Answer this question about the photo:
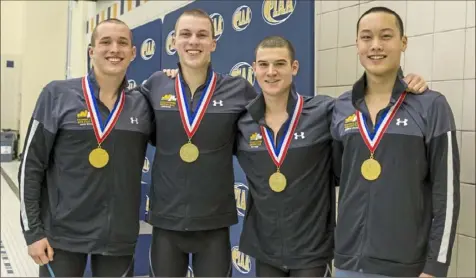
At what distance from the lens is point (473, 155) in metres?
2.30

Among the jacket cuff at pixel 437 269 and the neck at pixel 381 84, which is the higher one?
the neck at pixel 381 84

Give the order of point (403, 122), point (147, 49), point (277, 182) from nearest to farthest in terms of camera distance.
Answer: point (403, 122)
point (277, 182)
point (147, 49)

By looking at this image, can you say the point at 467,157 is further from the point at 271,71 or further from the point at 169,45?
the point at 169,45

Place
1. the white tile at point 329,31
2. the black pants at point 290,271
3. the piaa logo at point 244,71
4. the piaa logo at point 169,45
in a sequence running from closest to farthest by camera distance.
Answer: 1. the black pants at point 290,271
2. the white tile at point 329,31
3. the piaa logo at point 244,71
4. the piaa logo at point 169,45

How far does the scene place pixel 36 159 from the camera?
89.0 inches

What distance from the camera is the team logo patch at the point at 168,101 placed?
244 cm

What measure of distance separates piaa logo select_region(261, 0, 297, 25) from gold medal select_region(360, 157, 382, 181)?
1461mm

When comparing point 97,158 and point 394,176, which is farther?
point 97,158

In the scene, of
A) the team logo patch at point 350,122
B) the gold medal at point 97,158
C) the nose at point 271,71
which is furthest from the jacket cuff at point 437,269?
the gold medal at point 97,158

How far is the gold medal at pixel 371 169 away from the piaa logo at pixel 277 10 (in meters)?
1.46

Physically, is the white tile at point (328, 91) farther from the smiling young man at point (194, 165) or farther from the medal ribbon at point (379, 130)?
the medal ribbon at point (379, 130)

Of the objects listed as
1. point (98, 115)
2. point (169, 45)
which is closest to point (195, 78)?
point (98, 115)

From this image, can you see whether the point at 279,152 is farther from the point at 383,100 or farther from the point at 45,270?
the point at 45,270

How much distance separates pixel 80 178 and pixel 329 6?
1902 millimetres
